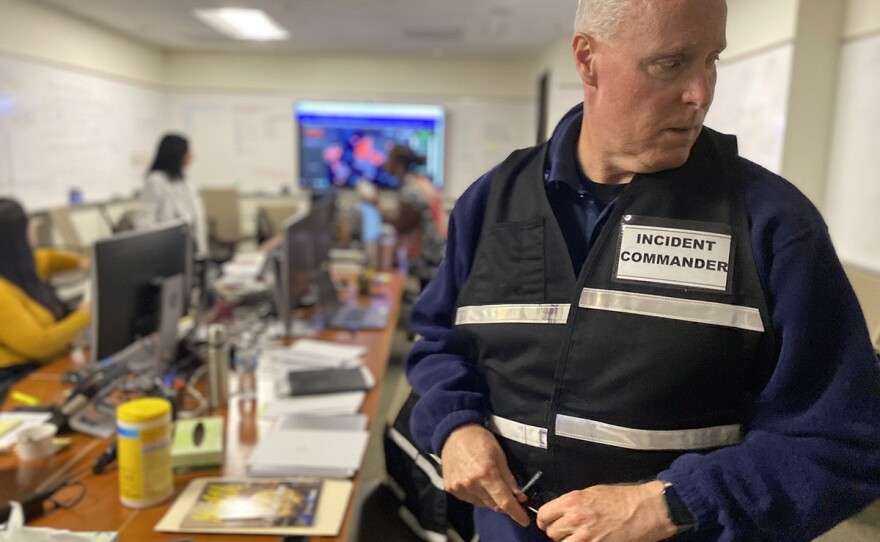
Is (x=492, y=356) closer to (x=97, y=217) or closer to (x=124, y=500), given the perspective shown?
(x=124, y=500)

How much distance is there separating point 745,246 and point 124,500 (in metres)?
1.28

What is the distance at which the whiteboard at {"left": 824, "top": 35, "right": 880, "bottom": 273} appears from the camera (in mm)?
2904

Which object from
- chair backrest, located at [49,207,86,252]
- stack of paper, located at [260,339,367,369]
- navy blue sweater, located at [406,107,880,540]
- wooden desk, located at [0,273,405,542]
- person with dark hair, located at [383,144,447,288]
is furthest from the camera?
chair backrest, located at [49,207,86,252]

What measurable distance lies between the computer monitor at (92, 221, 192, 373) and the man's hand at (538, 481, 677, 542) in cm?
150

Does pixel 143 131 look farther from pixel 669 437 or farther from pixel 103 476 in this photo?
pixel 669 437

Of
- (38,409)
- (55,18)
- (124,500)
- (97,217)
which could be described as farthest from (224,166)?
(124,500)

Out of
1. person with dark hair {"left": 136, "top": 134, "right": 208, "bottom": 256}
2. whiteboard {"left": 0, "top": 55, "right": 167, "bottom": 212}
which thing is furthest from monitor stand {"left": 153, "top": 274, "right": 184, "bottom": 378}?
whiteboard {"left": 0, "top": 55, "right": 167, "bottom": 212}

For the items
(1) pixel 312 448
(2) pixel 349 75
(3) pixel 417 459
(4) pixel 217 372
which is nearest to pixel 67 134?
(2) pixel 349 75

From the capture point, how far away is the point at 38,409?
1.73 m

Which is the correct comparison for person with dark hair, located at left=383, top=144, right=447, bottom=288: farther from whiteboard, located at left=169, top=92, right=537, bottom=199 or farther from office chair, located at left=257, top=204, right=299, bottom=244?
whiteboard, located at left=169, top=92, right=537, bottom=199

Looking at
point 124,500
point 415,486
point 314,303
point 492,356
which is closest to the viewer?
point 492,356

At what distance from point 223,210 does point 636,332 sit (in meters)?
6.83

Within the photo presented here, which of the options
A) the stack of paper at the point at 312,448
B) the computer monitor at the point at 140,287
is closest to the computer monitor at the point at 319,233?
the computer monitor at the point at 140,287

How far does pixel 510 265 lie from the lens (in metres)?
0.98
